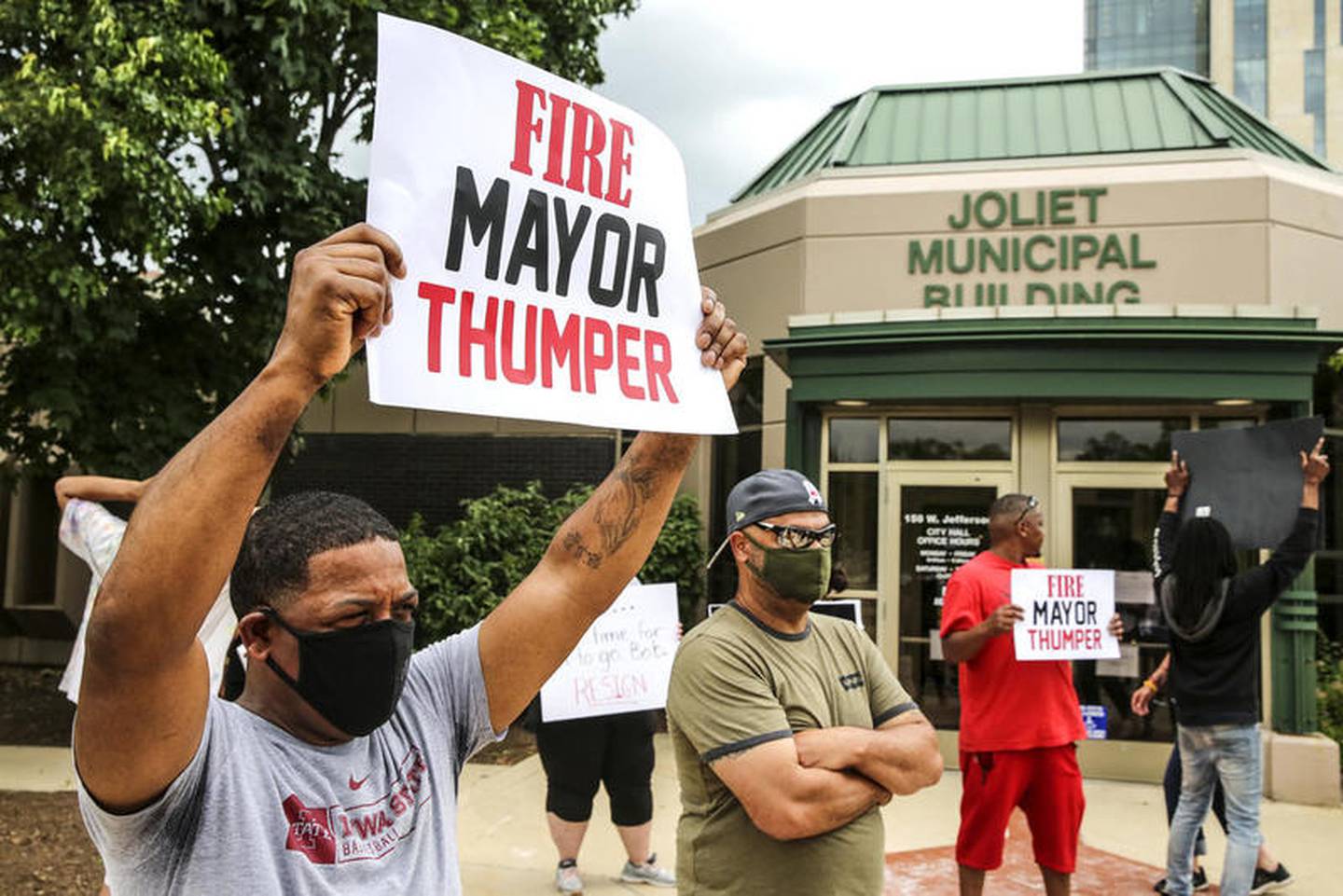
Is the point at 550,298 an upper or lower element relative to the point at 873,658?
upper

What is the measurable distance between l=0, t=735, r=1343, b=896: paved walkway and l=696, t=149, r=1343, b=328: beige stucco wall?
427cm

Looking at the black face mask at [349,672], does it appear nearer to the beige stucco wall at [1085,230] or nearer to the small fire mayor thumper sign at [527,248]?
the small fire mayor thumper sign at [527,248]

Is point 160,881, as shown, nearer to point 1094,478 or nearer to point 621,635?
point 621,635

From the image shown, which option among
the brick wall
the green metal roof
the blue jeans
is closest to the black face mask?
the blue jeans

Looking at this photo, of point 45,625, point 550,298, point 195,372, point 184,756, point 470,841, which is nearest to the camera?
point 184,756

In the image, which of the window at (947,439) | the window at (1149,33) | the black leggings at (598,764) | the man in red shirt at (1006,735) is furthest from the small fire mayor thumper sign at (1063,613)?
the window at (1149,33)

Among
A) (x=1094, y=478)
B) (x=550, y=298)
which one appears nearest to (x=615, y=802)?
(x=550, y=298)

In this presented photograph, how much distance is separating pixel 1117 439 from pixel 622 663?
508 cm

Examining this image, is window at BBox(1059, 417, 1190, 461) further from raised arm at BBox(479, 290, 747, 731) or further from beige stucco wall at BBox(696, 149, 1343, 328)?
raised arm at BBox(479, 290, 747, 731)

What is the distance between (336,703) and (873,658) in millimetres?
1836

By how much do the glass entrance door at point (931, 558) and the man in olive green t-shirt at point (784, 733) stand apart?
609 cm

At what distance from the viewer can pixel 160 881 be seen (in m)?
1.47

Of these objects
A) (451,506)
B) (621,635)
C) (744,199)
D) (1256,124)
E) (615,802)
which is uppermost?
(1256,124)

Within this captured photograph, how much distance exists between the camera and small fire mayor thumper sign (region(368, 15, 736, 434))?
174cm
